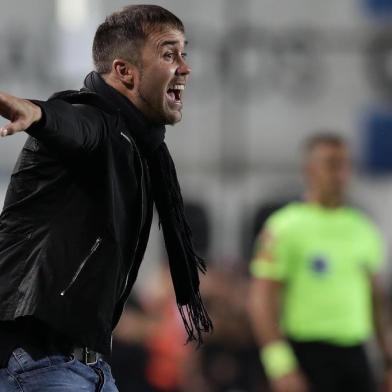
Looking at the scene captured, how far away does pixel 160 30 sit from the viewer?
A: 14.4ft

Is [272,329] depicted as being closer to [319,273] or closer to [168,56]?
[319,273]

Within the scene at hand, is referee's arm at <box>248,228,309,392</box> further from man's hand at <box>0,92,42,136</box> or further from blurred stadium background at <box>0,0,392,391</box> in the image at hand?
man's hand at <box>0,92,42,136</box>

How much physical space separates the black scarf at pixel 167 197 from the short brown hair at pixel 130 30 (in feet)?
0.34

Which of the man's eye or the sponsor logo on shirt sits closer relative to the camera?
the man's eye

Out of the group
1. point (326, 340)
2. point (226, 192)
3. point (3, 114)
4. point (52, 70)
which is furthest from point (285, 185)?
point (3, 114)

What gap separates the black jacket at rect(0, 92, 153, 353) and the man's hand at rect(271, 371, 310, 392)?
3.55 metres

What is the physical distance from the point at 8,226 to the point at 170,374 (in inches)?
215

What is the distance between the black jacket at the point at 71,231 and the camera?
4020 millimetres

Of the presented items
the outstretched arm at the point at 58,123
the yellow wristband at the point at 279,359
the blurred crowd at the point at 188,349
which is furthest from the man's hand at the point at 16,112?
the blurred crowd at the point at 188,349

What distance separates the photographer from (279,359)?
7621 millimetres

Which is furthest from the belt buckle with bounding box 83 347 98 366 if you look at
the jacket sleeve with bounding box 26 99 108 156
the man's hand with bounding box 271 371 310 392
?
the man's hand with bounding box 271 371 310 392

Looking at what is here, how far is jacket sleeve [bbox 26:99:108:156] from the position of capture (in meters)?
3.75

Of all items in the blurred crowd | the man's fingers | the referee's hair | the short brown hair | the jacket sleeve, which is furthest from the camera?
the blurred crowd

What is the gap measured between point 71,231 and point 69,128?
1.23ft
